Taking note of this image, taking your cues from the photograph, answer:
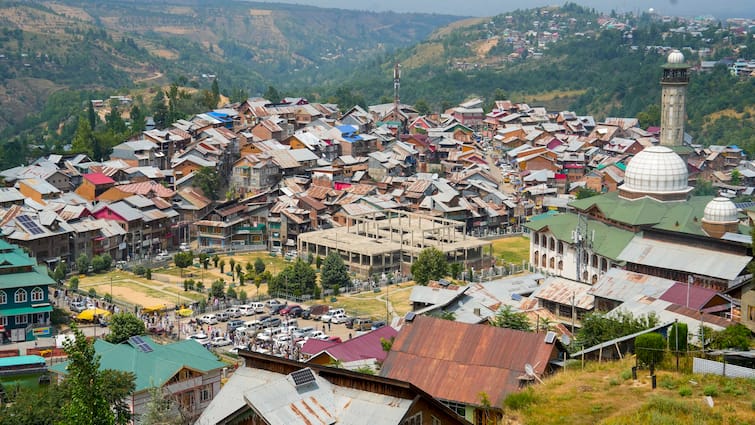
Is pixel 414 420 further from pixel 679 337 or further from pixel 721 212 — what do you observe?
pixel 721 212

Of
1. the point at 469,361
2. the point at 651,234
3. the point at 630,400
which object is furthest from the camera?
the point at 651,234

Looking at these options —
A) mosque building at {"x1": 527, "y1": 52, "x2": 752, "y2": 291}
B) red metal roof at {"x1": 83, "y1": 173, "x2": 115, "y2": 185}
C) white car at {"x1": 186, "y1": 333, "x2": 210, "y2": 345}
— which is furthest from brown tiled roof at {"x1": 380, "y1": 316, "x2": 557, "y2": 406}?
red metal roof at {"x1": 83, "y1": 173, "x2": 115, "y2": 185}

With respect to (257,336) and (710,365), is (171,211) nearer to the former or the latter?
(257,336)

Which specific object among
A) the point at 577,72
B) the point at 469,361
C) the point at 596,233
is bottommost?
the point at 596,233

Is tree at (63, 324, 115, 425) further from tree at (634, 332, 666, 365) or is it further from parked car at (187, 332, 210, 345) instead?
parked car at (187, 332, 210, 345)

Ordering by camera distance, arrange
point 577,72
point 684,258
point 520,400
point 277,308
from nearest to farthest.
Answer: point 520,400 → point 684,258 → point 277,308 → point 577,72

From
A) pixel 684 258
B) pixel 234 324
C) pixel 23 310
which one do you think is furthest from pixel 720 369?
pixel 23 310

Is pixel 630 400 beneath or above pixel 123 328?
above
